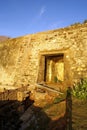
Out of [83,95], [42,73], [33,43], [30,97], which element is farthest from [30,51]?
[83,95]

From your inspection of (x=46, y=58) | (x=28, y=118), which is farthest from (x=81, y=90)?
(x=46, y=58)

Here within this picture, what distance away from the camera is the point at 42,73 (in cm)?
1145

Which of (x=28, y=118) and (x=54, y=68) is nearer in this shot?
(x=28, y=118)

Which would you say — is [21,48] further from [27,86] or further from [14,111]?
[14,111]

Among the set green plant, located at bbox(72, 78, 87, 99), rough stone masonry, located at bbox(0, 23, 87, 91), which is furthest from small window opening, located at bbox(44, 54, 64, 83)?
green plant, located at bbox(72, 78, 87, 99)

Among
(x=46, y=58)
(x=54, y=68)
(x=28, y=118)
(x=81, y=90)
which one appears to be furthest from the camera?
(x=54, y=68)

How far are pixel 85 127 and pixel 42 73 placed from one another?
6.89 metres

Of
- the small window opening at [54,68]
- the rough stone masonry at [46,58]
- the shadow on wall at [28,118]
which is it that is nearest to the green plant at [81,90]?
the shadow on wall at [28,118]

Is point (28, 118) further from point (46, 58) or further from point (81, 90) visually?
point (46, 58)

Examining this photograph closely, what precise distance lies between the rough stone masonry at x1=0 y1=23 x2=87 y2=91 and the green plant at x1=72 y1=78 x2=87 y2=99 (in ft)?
1.91

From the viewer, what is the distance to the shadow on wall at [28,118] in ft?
17.4

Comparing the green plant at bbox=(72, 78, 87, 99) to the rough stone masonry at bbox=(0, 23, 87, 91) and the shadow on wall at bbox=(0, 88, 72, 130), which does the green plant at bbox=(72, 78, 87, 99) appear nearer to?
the shadow on wall at bbox=(0, 88, 72, 130)

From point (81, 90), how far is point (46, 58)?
4140 millimetres

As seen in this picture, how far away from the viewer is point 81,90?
8.45 meters
